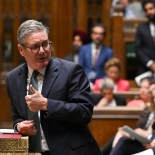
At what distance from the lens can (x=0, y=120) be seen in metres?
8.86

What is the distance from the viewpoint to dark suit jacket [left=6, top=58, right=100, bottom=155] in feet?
9.80

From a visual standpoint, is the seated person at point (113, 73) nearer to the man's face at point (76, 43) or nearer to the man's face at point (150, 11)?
the man's face at point (150, 11)

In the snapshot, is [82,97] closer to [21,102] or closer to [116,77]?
[21,102]

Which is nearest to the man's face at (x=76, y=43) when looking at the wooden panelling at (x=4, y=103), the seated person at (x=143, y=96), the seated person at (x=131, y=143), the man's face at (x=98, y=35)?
the man's face at (x=98, y=35)

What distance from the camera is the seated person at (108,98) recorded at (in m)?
6.96

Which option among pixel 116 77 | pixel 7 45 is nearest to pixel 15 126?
pixel 116 77

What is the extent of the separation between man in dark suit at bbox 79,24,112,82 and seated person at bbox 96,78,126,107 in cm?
121

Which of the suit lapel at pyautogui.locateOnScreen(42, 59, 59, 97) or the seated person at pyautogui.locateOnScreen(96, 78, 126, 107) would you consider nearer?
the suit lapel at pyautogui.locateOnScreen(42, 59, 59, 97)

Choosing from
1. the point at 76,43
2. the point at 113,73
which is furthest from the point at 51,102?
the point at 76,43

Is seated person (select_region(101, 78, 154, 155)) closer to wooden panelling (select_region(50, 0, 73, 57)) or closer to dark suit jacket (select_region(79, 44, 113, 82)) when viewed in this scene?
dark suit jacket (select_region(79, 44, 113, 82))

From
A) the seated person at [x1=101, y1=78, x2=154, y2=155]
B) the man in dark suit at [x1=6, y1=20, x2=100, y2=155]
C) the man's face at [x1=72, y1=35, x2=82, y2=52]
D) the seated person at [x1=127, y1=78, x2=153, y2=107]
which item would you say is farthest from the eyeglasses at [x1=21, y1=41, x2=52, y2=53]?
the man's face at [x1=72, y1=35, x2=82, y2=52]

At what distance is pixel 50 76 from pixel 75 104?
0.67 ft

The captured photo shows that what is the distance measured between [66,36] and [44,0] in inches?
24.9

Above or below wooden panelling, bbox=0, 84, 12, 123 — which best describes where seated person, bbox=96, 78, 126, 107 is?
above
